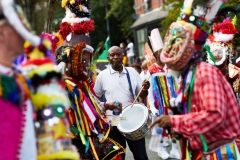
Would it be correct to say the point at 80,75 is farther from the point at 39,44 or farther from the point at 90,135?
the point at 39,44

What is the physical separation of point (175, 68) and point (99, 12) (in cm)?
3772

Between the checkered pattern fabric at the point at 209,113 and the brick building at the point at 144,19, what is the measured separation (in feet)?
88.8

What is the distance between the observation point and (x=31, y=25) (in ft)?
8.16

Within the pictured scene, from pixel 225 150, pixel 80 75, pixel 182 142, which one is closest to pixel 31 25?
pixel 182 142

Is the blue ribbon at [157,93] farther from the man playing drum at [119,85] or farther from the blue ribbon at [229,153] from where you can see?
the blue ribbon at [229,153]

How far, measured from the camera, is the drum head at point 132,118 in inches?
226

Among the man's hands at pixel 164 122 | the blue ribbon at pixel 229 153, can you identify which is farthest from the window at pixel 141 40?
the man's hands at pixel 164 122

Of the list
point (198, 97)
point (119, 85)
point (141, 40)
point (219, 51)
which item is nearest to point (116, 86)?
point (119, 85)

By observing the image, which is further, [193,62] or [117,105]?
[117,105]

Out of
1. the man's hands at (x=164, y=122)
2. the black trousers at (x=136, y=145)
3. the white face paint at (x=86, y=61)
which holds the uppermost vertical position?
the white face paint at (x=86, y=61)

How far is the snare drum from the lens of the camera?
18.7 feet

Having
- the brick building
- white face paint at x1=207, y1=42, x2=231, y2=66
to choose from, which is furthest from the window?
white face paint at x1=207, y1=42, x2=231, y2=66

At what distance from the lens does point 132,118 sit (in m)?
5.91

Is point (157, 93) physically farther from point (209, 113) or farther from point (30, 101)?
point (30, 101)
